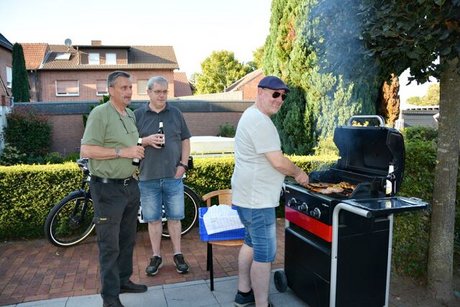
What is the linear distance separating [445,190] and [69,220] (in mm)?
4131

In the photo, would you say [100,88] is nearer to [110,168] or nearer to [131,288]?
[131,288]

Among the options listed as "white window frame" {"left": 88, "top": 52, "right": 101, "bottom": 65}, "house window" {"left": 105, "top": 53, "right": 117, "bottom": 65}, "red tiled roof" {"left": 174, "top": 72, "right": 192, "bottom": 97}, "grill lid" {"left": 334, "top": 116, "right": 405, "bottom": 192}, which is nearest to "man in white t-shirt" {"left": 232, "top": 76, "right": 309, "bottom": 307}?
"grill lid" {"left": 334, "top": 116, "right": 405, "bottom": 192}

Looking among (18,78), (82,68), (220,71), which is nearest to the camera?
(18,78)

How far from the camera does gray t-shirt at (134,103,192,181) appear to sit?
145 inches

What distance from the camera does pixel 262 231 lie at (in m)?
2.79

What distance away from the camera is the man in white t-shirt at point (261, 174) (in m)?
2.63

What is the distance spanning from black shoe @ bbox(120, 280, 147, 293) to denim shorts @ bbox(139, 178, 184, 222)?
0.64 m

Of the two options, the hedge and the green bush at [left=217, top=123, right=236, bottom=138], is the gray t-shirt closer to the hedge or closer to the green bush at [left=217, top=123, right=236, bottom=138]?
the hedge

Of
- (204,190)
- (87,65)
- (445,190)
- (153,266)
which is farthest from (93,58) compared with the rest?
(445,190)

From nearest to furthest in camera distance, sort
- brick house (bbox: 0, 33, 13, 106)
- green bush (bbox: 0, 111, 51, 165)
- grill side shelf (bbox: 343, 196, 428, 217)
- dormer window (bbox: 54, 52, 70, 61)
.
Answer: grill side shelf (bbox: 343, 196, 428, 217) < green bush (bbox: 0, 111, 51, 165) < brick house (bbox: 0, 33, 13, 106) < dormer window (bbox: 54, 52, 70, 61)

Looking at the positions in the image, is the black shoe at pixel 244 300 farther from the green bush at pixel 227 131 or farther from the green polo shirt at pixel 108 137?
the green bush at pixel 227 131

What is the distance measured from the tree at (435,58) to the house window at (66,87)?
1134 inches

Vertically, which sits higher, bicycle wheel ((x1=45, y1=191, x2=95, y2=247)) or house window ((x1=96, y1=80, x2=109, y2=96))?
house window ((x1=96, y1=80, x2=109, y2=96))

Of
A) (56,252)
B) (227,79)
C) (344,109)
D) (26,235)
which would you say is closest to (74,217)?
(56,252)
